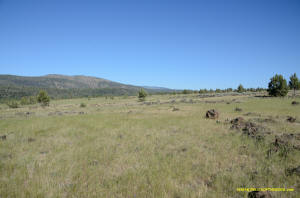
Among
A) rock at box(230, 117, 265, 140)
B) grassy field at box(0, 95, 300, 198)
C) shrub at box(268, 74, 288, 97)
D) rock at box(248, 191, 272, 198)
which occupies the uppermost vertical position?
shrub at box(268, 74, 288, 97)

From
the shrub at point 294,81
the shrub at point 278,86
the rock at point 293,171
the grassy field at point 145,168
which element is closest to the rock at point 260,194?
the grassy field at point 145,168

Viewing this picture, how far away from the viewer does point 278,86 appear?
46.8 m

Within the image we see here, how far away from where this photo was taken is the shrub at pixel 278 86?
45.7 metres

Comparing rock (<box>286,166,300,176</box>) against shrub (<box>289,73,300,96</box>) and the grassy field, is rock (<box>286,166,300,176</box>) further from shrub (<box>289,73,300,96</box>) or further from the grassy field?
shrub (<box>289,73,300,96</box>)

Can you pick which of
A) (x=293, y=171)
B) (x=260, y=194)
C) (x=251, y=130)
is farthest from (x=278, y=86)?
(x=260, y=194)

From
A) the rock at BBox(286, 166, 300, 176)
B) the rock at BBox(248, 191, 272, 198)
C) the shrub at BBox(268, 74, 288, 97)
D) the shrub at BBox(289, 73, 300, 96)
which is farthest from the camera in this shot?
the shrub at BBox(289, 73, 300, 96)

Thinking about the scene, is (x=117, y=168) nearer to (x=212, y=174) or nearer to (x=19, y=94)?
(x=212, y=174)

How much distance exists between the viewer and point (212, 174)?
4992 millimetres

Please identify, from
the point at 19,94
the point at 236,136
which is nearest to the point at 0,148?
the point at 236,136

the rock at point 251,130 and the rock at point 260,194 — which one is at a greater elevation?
the rock at point 251,130

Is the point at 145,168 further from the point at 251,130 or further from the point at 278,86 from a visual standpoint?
the point at 278,86

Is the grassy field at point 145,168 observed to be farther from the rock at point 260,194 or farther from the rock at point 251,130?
the rock at point 251,130

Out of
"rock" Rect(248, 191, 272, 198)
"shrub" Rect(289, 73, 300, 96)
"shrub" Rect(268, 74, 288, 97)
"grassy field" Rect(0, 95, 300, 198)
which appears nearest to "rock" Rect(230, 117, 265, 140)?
"grassy field" Rect(0, 95, 300, 198)

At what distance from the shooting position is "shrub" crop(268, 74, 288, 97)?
45684 millimetres
